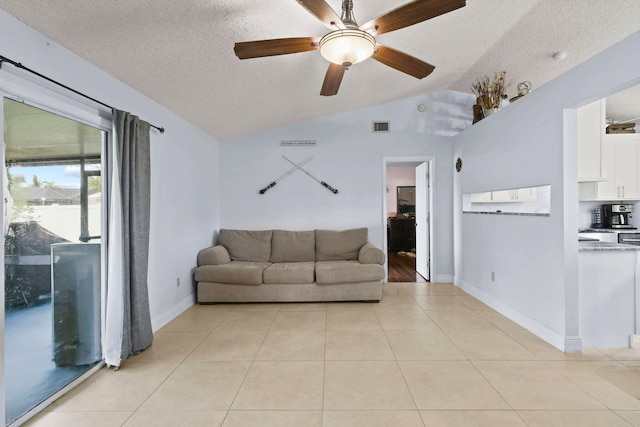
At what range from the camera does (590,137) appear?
2.97 metres

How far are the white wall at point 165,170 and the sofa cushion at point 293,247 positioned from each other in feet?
3.19

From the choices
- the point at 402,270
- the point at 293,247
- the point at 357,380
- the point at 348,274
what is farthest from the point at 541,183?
the point at 402,270

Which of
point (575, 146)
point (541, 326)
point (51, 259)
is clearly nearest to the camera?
point (51, 259)

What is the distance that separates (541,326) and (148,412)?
318 centimetres

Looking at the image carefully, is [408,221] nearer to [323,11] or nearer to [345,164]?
[345,164]

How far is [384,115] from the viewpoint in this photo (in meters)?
4.78

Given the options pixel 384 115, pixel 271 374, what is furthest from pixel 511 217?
pixel 271 374

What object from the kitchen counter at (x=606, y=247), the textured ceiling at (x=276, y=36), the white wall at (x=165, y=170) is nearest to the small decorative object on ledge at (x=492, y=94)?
the textured ceiling at (x=276, y=36)

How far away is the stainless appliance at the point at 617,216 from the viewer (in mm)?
4160

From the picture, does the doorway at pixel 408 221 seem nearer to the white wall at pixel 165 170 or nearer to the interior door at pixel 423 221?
the interior door at pixel 423 221

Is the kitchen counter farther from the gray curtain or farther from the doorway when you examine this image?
the gray curtain

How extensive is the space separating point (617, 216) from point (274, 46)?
505 centimetres

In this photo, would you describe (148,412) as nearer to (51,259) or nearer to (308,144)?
(51,259)

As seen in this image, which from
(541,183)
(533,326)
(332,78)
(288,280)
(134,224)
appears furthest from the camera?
(288,280)
